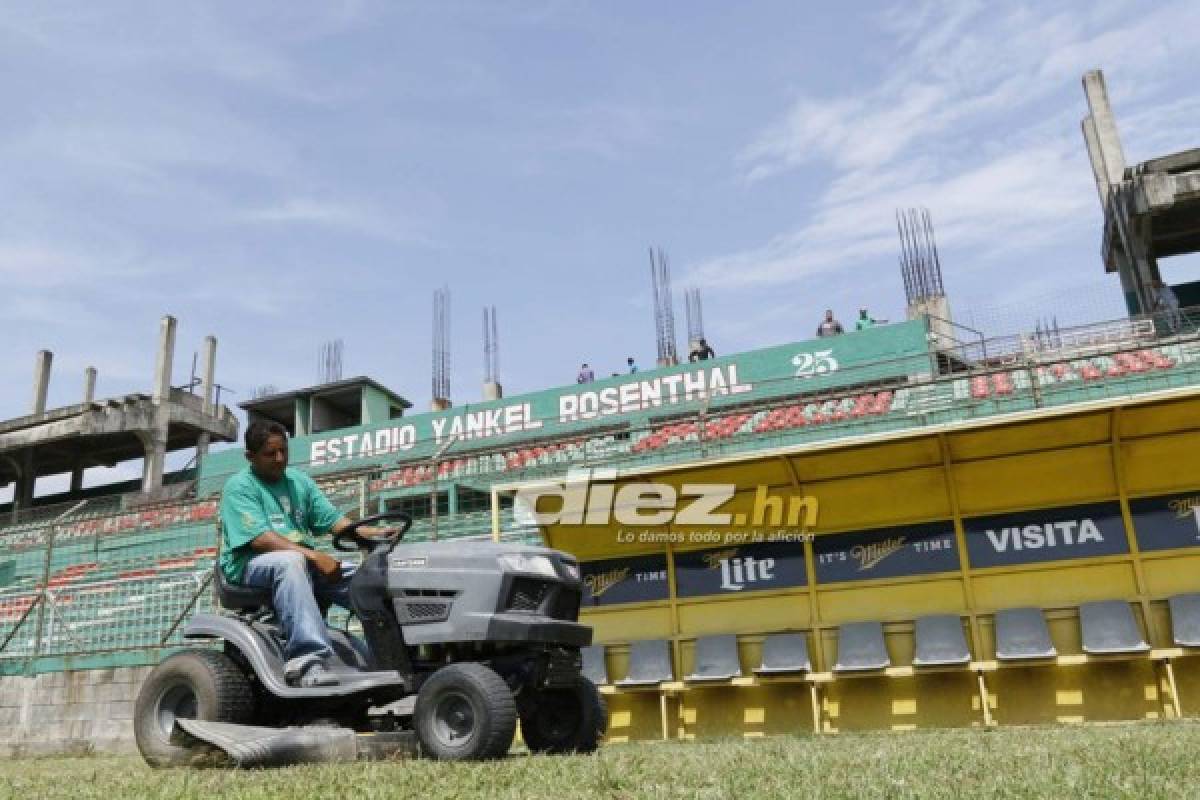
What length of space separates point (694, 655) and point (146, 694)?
17.2 feet

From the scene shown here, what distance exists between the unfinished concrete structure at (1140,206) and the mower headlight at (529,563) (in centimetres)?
2268

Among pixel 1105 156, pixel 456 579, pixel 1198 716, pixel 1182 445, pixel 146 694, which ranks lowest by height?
pixel 1198 716

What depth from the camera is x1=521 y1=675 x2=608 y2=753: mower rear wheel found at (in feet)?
15.9

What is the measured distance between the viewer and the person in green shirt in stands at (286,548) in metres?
4.46

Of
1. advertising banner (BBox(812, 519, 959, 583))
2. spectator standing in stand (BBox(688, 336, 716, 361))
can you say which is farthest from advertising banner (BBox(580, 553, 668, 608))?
spectator standing in stand (BBox(688, 336, 716, 361))

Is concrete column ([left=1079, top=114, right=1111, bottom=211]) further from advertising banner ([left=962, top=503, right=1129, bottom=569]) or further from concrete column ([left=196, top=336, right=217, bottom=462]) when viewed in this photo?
concrete column ([left=196, top=336, right=217, bottom=462])

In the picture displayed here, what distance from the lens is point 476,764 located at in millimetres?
3803

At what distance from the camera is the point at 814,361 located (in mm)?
22406

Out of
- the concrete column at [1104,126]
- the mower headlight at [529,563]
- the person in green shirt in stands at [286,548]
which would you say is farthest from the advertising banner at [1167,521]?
the concrete column at [1104,126]

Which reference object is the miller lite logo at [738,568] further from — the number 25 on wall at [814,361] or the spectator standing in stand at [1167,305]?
the number 25 on wall at [814,361]

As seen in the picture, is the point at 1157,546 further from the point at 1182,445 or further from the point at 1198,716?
the point at 1198,716

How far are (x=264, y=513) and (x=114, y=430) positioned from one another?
33.8 meters

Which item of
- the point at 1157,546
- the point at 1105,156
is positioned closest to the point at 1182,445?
the point at 1157,546

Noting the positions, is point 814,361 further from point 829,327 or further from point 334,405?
point 334,405
